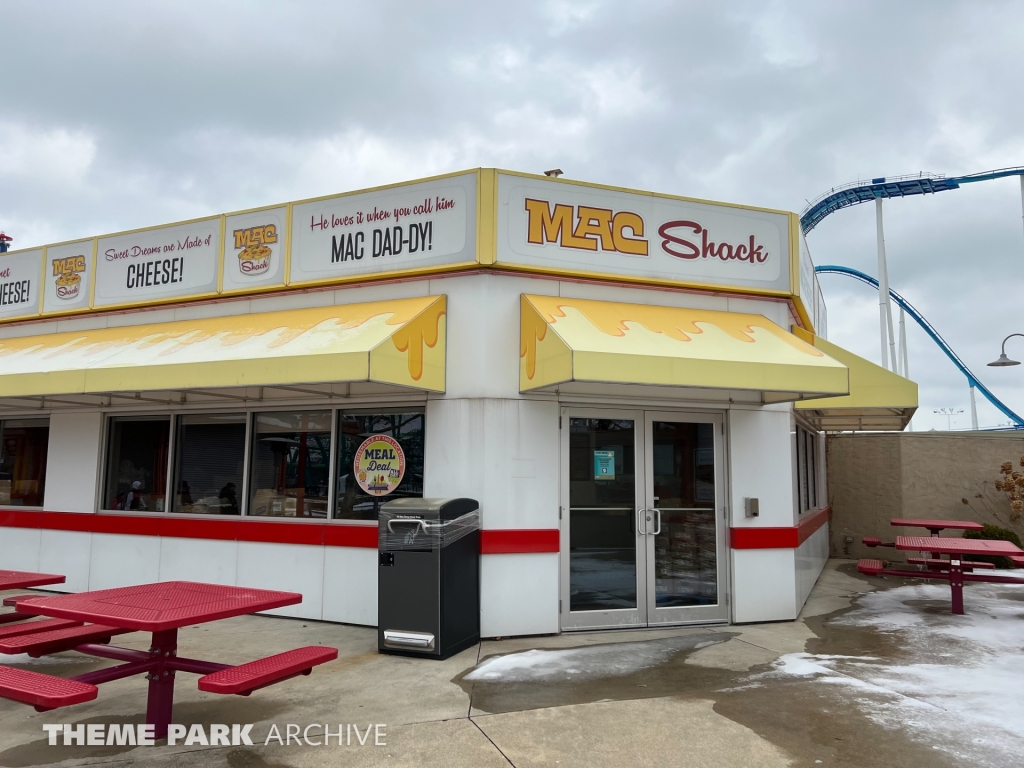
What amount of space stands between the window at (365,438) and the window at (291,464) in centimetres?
21

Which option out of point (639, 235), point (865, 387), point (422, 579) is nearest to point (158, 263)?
point (422, 579)

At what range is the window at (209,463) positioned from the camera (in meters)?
9.02

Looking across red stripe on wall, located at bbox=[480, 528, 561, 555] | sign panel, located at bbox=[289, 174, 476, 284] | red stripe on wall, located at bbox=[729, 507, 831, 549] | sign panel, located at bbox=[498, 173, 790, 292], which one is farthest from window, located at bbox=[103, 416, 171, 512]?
red stripe on wall, located at bbox=[729, 507, 831, 549]

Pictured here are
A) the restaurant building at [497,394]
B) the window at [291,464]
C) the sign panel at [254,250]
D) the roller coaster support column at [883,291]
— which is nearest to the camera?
the restaurant building at [497,394]

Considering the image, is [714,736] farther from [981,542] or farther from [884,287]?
[884,287]

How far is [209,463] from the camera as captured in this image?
9.23 metres

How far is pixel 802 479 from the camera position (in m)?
10.2

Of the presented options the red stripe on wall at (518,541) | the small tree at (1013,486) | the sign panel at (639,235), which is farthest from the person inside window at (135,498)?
the small tree at (1013,486)

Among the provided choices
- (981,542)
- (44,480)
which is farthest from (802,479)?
(44,480)

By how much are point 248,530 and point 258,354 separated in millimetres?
2481

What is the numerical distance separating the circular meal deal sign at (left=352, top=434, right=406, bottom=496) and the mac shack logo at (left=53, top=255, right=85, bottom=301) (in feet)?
19.3

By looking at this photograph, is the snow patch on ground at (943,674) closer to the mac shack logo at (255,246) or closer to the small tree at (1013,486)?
the small tree at (1013,486)

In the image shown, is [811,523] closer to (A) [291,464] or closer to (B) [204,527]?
(A) [291,464]

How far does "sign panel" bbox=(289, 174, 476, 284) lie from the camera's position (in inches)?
317
